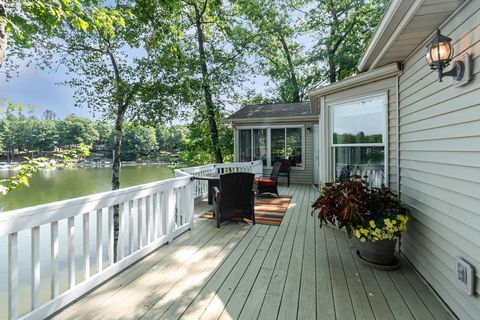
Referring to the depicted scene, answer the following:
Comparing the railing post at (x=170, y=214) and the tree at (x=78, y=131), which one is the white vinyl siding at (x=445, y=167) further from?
the tree at (x=78, y=131)

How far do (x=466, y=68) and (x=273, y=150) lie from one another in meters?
7.56

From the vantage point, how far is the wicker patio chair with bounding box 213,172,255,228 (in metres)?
4.09

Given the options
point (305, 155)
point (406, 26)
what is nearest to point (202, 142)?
point (305, 155)

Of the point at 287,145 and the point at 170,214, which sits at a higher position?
the point at 287,145

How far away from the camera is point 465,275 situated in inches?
71.4

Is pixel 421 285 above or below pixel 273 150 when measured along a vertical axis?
below

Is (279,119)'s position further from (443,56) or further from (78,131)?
(78,131)

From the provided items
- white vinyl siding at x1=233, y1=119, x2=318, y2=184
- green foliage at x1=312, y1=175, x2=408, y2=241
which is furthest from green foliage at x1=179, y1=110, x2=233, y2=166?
green foliage at x1=312, y1=175, x2=408, y2=241

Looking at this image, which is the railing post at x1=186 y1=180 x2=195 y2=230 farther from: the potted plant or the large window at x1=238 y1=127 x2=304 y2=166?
the large window at x1=238 y1=127 x2=304 y2=166

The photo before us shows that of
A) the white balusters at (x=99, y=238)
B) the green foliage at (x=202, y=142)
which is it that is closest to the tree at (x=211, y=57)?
the green foliage at (x=202, y=142)

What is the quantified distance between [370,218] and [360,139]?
66.9 inches

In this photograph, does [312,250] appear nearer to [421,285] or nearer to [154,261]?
[421,285]

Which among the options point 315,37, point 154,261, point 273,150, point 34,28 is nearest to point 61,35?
point 34,28

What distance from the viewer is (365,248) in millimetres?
2775
